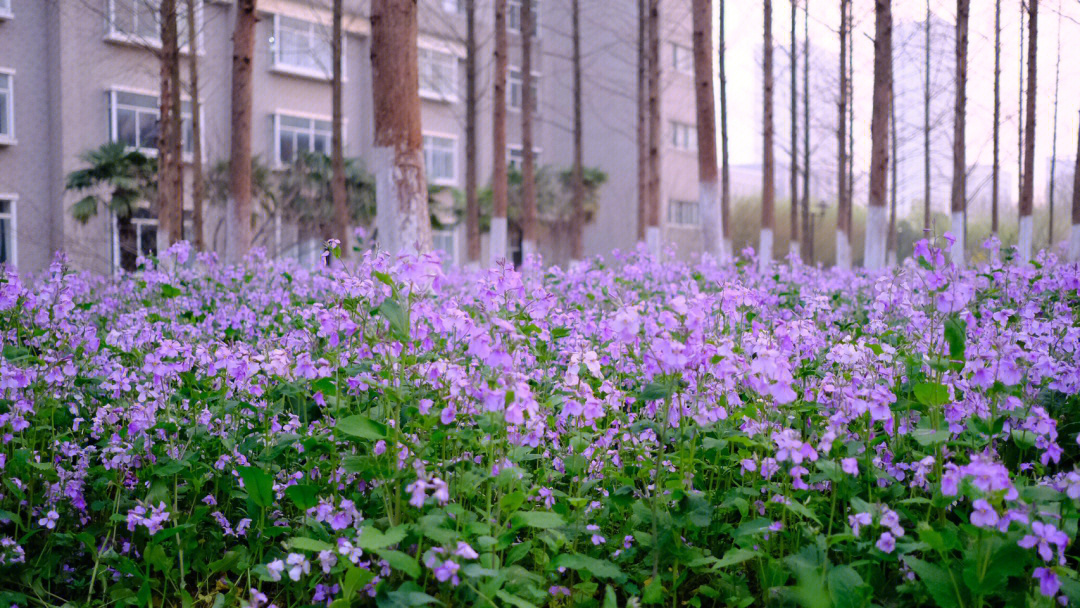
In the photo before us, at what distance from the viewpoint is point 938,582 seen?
221 cm

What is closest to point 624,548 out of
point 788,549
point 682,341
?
point 788,549

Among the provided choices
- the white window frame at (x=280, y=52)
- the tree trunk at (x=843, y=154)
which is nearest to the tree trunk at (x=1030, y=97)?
the tree trunk at (x=843, y=154)

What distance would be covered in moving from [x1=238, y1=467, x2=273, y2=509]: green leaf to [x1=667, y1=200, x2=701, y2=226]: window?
95.6 feet

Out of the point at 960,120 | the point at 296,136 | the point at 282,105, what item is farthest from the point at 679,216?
the point at 282,105

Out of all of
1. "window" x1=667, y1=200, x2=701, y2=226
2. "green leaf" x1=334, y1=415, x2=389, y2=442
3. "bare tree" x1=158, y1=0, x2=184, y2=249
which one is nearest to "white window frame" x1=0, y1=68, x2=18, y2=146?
"bare tree" x1=158, y1=0, x2=184, y2=249

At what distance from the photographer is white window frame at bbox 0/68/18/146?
18.4m

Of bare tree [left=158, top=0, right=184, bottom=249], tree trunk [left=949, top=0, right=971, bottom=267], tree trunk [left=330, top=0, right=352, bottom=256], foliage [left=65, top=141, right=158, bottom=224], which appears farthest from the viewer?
foliage [left=65, top=141, right=158, bottom=224]

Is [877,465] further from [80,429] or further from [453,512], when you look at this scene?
[80,429]

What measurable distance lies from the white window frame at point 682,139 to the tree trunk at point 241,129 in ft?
71.0

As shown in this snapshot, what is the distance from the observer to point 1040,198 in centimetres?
2978

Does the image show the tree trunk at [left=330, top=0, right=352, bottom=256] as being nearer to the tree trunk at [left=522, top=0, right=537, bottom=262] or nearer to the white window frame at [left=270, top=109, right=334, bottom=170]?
the tree trunk at [left=522, top=0, right=537, bottom=262]

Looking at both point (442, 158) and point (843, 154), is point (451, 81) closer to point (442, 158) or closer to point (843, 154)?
point (442, 158)

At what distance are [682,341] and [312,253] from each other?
21004 mm

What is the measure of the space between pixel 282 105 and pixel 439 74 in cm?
495
